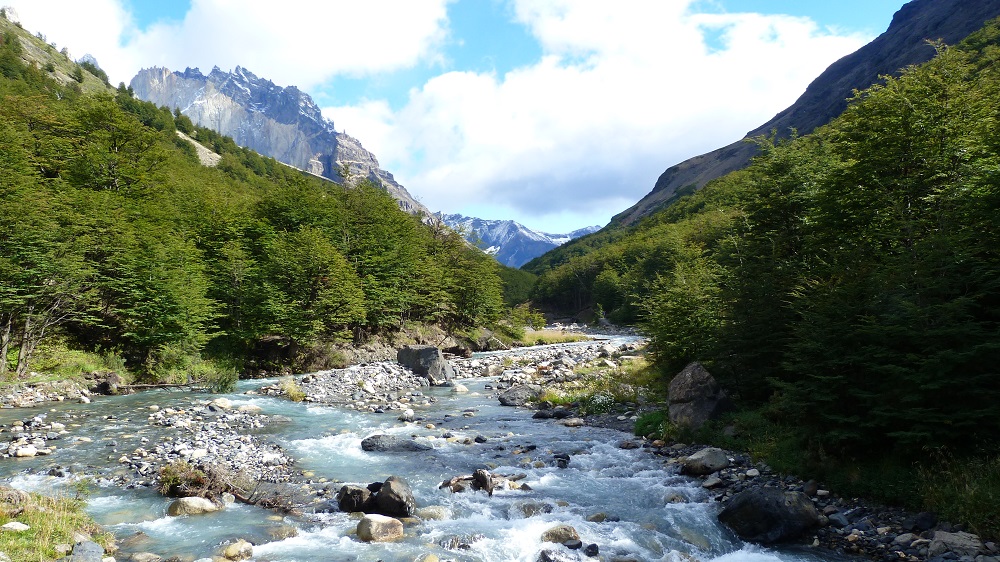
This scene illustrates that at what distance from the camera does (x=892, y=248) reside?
12117 millimetres

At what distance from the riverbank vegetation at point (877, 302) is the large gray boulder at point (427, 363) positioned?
51.8ft

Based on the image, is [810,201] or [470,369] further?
[470,369]

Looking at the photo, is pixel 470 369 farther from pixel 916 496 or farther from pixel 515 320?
pixel 916 496

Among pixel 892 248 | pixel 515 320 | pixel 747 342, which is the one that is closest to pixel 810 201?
pixel 892 248

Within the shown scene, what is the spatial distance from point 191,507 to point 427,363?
21.2 m

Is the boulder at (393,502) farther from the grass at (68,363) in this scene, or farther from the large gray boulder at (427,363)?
the large gray boulder at (427,363)

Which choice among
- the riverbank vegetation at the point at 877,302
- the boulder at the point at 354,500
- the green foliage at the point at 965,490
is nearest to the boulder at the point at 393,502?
the boulder at the point at 354,500

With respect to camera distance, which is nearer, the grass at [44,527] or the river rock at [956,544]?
the grass at [44,527]

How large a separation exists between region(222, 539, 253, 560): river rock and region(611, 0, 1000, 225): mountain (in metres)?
125

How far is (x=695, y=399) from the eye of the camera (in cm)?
1530

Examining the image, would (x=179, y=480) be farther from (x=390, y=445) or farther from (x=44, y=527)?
(x=390, y=445)

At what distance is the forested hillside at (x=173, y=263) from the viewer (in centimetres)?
2081

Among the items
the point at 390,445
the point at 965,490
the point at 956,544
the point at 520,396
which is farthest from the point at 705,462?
the point at 520,396

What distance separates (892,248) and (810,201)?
4.72 m
